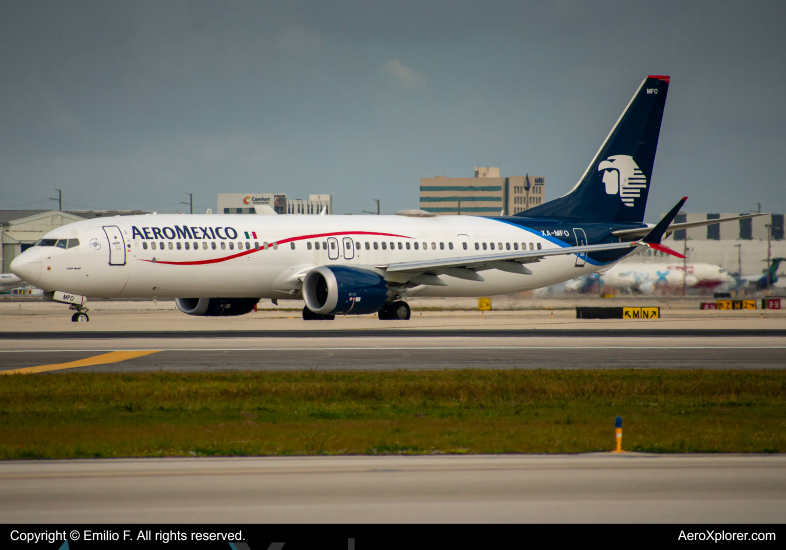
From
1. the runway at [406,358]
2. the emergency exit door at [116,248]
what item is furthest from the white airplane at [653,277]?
the emergency exit door at [116,248]

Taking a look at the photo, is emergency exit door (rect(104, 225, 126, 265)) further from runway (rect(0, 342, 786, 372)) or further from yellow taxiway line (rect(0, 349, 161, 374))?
yellow taxiway line (rect(0, 349, 161, 374))

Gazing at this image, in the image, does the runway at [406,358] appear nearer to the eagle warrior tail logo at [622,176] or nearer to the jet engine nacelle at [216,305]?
the jet engine nacelle at [216,305]

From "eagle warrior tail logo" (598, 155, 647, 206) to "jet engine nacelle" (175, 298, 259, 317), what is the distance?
2053 cm

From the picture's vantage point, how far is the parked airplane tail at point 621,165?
44.8m

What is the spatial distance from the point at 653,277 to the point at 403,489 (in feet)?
201

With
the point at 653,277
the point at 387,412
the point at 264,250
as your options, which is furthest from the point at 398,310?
the point at 653,277

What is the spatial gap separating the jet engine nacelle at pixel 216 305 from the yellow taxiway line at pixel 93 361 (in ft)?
47.2

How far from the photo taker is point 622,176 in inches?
1784

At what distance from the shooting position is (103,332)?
33312 mm

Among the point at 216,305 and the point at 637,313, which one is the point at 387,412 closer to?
the point at 216,305

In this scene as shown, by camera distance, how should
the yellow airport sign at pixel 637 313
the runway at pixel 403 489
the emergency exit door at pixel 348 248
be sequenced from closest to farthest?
the runway at pixel 403 489 < the emergency exit door at pixel 348 248 < the yellow airport sign at pixel 637 313

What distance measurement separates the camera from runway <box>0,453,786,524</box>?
334 inches

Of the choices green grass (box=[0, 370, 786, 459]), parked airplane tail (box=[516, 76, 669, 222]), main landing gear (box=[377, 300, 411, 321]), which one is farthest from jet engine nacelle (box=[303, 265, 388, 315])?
green grass (box=[0, 370, 786, 459])

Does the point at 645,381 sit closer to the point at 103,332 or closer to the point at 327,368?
the point at 327,368
